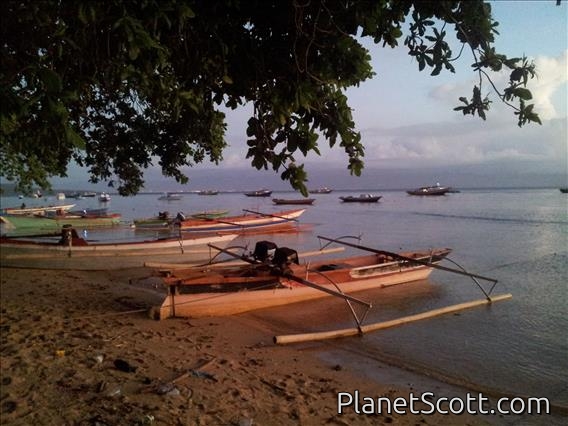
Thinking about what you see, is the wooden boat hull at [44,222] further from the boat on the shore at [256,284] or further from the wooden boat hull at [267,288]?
the wooden boat hull at [267,288]

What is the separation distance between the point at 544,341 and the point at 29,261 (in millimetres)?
14012

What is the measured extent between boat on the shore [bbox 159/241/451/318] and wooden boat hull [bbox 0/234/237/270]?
12.2 ft

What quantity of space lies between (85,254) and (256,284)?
7246 millimetres

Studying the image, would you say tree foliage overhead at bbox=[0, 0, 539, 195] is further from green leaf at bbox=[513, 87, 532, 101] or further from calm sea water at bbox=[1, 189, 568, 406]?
calm sea water at bbox=[1, 189, 568, 406]

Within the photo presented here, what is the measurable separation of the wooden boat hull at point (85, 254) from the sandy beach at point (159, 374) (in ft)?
15.4

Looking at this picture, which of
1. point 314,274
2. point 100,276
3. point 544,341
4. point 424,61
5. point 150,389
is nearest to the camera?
point 424,61

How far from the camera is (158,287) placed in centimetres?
1167

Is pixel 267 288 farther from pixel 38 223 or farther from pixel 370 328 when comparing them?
pixel 38 223

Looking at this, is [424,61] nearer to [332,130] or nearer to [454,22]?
[454,22]

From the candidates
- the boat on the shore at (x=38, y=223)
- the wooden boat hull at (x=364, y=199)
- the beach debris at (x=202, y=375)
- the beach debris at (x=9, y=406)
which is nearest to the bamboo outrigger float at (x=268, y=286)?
the beach debris at (x=202, y=375)

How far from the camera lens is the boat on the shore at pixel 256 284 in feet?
28.1

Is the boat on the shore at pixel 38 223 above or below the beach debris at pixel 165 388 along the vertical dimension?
above

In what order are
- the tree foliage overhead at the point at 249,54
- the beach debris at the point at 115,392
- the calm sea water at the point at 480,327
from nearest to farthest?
the tree foliage overhead at the point at 249,54, the beach debris at the point at 115,392, the calm sea water at the point at 480,327

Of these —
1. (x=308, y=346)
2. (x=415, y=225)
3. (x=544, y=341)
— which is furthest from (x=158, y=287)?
(x=415, y=225)
